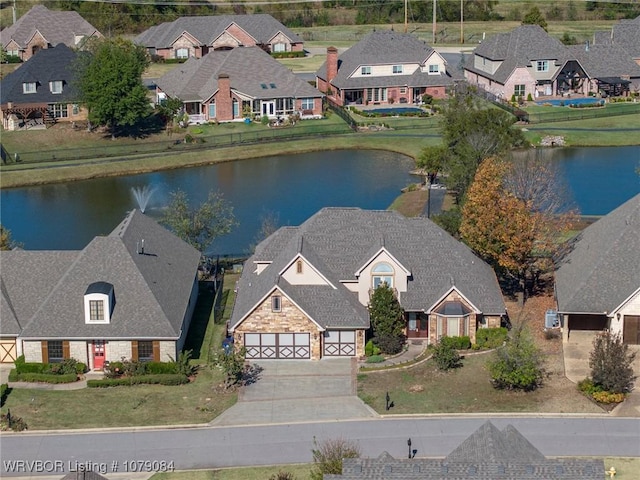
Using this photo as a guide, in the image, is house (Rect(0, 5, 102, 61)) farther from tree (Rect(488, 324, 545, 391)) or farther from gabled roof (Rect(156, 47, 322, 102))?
tree (Rect(488, 324, 545, 391))

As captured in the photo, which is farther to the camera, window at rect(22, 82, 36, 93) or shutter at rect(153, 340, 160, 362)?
window at rect(22, 82, 36, 93)

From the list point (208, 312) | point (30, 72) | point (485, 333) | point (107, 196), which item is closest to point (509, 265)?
point (485, 333)

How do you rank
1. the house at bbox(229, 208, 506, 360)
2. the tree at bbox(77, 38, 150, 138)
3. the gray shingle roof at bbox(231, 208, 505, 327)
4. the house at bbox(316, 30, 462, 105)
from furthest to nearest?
the house at bbox(316, 30, 462, 105), the tree at bbox(77, 38, 150, 138), the gray shingle roof at bbox(231, 208, 505, 327), the house at bbox(229, 208, 506, 360)

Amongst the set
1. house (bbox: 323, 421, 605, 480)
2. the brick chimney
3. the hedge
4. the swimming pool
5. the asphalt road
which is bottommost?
the asphalt road

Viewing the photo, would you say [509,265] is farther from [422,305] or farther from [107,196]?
[107,196]

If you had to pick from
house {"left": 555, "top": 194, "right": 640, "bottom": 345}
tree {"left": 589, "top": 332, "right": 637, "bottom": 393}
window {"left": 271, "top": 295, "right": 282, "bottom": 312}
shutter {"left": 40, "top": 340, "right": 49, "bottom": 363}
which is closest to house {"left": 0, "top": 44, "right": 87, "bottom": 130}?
shutter {"left": 40, "top": 340, "right": 49, "bottom": 363}

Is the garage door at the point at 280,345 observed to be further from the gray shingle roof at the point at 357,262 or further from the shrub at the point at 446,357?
the shrub at the point at 446,357

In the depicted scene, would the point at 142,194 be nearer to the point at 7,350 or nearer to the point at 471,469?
the point at 7,350

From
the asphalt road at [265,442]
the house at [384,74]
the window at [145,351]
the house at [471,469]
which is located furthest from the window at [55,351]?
the house at [384,74]
